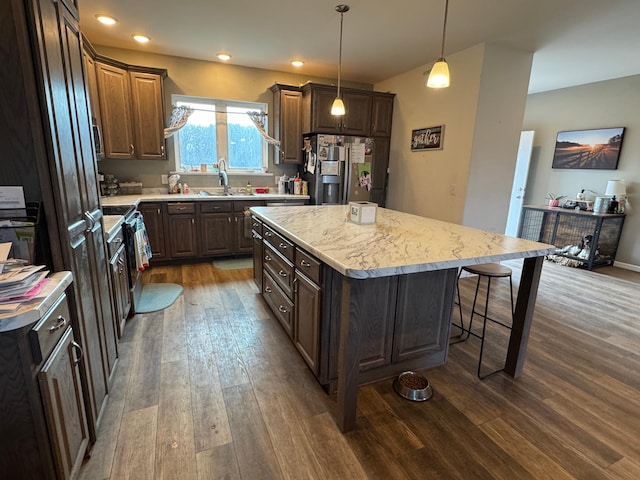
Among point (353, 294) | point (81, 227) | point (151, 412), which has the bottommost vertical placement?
point (151, 412)

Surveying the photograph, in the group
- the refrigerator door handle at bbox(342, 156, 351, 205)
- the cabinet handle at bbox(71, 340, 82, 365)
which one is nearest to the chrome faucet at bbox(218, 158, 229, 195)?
the refrigerator door handle at bbox(342, 156, 351, 205)

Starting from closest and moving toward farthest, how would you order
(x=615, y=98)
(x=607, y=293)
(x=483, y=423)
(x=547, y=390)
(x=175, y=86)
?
(x=483, y=423), (x=547, y=390), (x=607, y=293), (x=175, y=86), (x=615, y=98)

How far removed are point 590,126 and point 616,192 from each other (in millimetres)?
1151

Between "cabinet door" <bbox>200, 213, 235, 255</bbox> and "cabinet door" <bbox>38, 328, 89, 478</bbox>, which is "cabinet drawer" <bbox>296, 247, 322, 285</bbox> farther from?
"cabinet door" <bbox>200, 213, 235, 255</bbox>

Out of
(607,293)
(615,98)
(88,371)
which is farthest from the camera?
(615,98)

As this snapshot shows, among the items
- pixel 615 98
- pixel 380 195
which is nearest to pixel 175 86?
pixel 380 195

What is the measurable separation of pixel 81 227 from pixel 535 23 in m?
3.95

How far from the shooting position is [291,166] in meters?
5.16

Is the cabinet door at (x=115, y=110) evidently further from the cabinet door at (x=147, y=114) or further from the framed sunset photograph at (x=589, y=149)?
the framed sunset photograph at (x=589, y=149)

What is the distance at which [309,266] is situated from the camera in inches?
74.3

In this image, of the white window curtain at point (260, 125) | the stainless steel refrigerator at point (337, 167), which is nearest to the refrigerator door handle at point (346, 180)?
the stainless steel refrigerator at point (337, 167)

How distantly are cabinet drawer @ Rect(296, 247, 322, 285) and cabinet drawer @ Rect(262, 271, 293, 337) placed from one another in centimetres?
38

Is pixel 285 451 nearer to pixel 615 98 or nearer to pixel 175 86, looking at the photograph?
pixel 175 86

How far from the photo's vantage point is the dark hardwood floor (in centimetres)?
148
